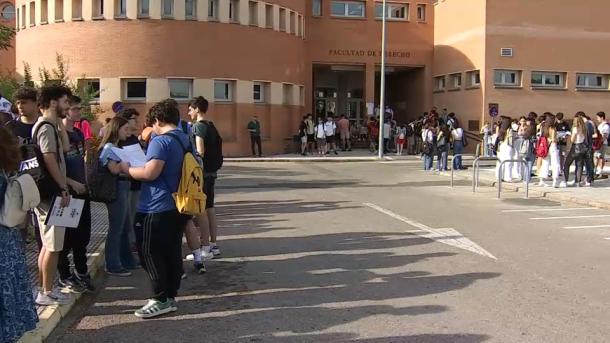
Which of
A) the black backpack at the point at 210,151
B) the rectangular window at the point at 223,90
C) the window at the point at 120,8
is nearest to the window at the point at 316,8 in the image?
the rectangular window at the point at 223,90

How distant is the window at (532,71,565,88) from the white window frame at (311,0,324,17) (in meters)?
12.0

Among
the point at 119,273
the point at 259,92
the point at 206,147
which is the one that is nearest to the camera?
the point at 119,273

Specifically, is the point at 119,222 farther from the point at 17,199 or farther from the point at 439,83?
the point at 439,83

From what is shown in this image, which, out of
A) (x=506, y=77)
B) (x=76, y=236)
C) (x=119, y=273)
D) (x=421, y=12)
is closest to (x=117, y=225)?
(x=119, y=273)

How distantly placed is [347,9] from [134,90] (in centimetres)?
1403

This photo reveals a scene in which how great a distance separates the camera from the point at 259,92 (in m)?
30.7

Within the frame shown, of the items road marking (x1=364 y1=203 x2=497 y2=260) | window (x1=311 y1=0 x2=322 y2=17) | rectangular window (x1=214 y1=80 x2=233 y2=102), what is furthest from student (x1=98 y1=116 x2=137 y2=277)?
window (x1=311 y1=0 x2=322 y2=17)

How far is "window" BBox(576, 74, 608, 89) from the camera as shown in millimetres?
32625

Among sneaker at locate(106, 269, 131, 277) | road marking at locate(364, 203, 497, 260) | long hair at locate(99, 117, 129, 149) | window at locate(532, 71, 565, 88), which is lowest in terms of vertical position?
sneaker at locate(106, 269, 131, 277)

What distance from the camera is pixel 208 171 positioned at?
7824 mm

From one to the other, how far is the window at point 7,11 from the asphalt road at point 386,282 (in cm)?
3320

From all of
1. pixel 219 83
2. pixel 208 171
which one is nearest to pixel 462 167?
pixel 219 83

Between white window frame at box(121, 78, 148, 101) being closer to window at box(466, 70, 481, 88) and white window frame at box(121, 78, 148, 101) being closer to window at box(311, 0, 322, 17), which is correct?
window at box(311, 0, 322, 17)

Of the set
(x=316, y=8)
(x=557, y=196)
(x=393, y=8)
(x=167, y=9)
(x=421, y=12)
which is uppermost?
(x=393, y=8)
